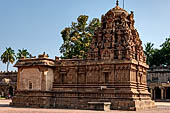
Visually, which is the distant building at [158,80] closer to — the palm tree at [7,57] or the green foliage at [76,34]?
the green foliage at [76,34]

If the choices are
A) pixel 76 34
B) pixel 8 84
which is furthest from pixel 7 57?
pixel 76 34

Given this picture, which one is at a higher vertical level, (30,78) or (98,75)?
(98,75)

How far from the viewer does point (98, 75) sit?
32.6m

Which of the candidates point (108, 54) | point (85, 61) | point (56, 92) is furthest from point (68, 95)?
point (108, 54)

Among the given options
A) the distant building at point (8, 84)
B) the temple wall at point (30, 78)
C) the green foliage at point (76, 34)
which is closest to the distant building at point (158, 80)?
the green foliage at point (76, 34)

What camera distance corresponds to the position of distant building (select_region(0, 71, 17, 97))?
7019 cm

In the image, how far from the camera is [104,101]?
31094 millimetres

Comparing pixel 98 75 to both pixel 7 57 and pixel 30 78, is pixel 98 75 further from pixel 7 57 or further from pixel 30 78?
pixel 7 57

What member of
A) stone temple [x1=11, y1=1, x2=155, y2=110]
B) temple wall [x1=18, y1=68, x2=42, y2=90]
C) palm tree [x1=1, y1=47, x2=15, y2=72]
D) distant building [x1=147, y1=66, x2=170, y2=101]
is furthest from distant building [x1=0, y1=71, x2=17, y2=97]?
stone temple [x1=11, y1=1, x2=155, y2=110]

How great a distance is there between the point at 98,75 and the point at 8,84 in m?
43.3

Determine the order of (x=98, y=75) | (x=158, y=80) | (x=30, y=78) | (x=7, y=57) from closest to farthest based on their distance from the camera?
1. (x=98, y=75)
2. (x=30, y=78)
3. (x=158, y=80)
4. (x=7, y=57)

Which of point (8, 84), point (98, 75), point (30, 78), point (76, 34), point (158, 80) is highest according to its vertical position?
point (76, 34)

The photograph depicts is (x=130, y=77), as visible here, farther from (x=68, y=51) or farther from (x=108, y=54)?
(x=68, y=51)

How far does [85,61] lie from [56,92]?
514cm
